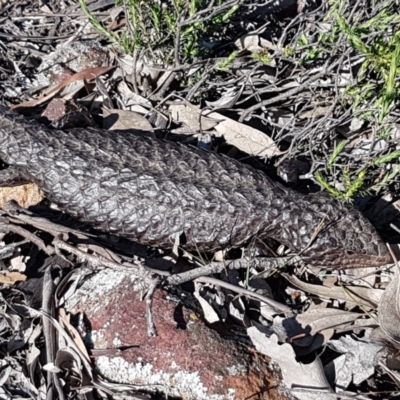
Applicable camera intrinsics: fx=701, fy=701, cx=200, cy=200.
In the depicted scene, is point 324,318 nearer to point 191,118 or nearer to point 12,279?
point 191,118

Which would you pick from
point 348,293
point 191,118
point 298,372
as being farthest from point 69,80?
point 298,372

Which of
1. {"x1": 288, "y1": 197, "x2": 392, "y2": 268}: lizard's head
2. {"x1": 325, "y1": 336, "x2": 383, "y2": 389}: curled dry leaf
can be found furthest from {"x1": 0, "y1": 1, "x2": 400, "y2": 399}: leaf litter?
{"x1": 288, "y1": 197, "x2": 392, "y2": 268}: lizard's head

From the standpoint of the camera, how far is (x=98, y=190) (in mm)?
4648

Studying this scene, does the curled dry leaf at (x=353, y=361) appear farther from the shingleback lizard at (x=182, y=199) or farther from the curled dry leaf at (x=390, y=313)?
the shingleback lizard at (x=182, y=199)

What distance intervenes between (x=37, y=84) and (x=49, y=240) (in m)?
1.50

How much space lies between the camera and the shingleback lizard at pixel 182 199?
4621 mm

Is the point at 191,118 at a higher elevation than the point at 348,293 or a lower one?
higher

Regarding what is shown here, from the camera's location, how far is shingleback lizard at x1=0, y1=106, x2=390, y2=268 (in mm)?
4621

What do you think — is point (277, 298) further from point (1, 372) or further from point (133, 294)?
point (1, 372)

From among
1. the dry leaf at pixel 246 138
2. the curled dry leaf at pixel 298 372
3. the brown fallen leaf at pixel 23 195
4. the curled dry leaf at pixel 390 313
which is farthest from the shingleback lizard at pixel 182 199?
the curled dry leaf at pixel 298 372

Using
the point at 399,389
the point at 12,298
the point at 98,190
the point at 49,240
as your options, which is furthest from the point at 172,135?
the point at 399,389

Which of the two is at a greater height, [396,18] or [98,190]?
[396,18]

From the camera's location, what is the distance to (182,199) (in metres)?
4.60

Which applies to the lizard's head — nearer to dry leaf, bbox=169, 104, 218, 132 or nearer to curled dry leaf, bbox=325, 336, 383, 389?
curled dry leaf, bbox=325, 336, 383, 389
